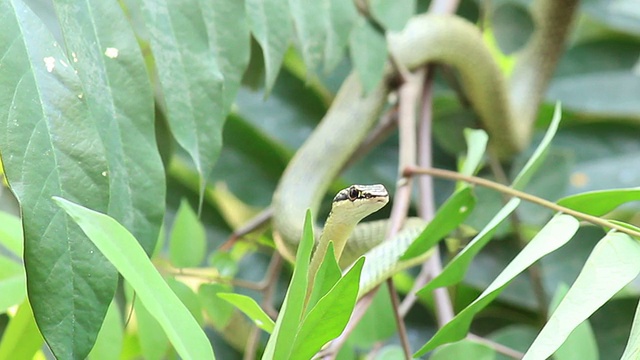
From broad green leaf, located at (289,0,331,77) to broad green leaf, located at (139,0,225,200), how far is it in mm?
154

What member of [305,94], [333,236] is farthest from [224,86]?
[305,94]


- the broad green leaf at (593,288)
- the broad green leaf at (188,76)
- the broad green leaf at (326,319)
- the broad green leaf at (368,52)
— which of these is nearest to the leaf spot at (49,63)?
the broad green leaf at (188,76)

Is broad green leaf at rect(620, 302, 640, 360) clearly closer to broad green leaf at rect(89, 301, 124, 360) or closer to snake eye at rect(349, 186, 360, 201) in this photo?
snake eye at rect(349, 186, 360, 201)

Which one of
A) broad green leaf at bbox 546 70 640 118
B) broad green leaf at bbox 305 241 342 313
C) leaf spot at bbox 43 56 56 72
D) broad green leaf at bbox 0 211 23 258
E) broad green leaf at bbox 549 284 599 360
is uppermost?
leaf spot at bbox 43 56 56 72

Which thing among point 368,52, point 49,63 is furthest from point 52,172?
point 368,52

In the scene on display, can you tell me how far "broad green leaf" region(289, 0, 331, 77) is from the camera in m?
0.70

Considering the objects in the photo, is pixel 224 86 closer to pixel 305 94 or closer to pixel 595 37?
pixel 305 94

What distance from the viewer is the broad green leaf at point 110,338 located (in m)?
0.61

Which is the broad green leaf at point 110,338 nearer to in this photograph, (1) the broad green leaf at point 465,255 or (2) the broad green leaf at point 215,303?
(2) the broad green leaf at point 215,303

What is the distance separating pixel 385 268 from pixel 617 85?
974 millimetres

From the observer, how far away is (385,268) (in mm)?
620

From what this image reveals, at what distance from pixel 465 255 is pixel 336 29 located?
35 centimetres

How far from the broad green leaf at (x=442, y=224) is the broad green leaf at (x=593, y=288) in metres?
0.16

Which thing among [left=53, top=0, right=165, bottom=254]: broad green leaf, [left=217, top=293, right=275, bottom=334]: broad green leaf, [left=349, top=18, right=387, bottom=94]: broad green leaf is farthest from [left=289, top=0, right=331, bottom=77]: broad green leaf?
[left=217, top=293, right=275, bottom=334]: broad green leaf
